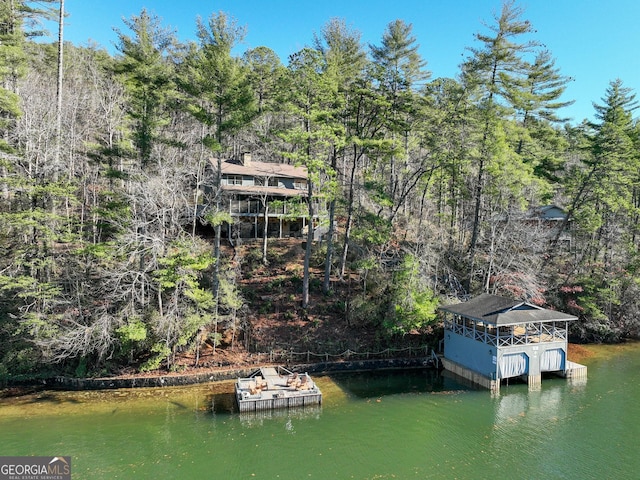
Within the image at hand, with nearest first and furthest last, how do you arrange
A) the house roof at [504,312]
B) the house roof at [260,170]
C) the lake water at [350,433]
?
the lake water at [350,433]
the house roof at [504,312]
the house roof at [260,170]

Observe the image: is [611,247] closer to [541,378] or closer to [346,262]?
[541,378]

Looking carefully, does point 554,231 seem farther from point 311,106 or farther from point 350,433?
point 350,433

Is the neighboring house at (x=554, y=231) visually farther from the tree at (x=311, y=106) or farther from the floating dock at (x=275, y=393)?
the floating dock at (x=275, y=393)

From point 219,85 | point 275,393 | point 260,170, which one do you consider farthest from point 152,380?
point 260,170

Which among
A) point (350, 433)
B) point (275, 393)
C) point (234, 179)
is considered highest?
point (234, 179)

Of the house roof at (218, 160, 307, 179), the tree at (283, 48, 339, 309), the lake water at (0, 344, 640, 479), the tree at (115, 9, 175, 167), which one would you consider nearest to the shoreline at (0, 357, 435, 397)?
the lake water at (0, 344, 640, 479)

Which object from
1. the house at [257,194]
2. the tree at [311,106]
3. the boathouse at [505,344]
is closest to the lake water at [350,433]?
the boathouse at [505,344]
